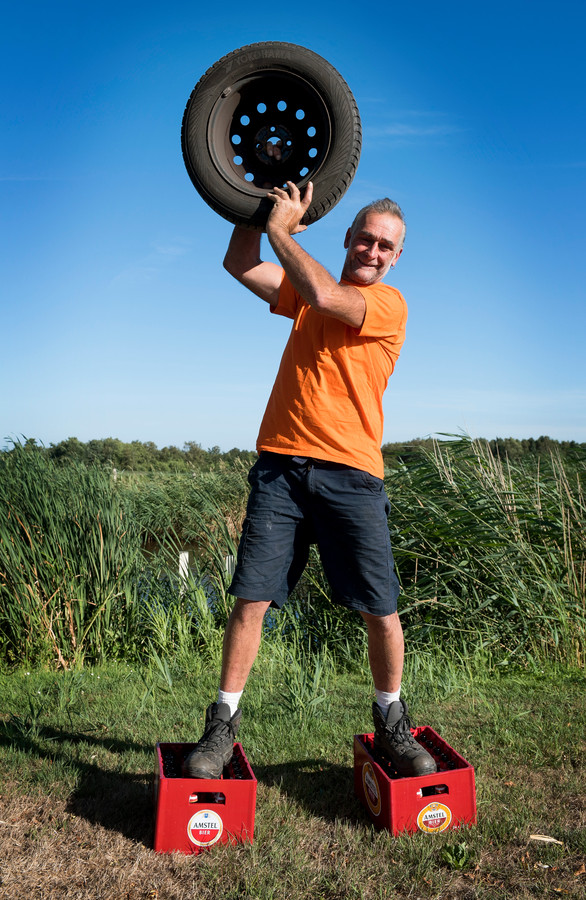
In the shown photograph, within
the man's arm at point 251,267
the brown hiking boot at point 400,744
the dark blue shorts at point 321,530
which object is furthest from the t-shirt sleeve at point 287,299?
the brown hiking boot at point 400,744

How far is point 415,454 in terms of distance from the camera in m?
5.66

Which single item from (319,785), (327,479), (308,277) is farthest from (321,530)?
(319,785)

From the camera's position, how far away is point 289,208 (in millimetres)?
2566

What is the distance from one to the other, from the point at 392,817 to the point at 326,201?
2.23m

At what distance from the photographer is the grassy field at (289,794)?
2.08 m

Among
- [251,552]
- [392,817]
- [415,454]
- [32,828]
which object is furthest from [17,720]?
[415,454]

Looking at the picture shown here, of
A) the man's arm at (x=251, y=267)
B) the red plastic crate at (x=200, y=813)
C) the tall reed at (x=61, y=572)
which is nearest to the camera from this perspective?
the red plastic crate at (x=200, y=813)

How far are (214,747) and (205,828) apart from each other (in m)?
0.25

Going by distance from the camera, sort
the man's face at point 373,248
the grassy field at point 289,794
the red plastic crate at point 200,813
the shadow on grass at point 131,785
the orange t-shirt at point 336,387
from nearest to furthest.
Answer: the grassy field at point 289,794, the red plastic crate at point 200,813, the shadow on grass at point 131,785, the orange t-shirt at point 336,387, the man's face at point 373,248

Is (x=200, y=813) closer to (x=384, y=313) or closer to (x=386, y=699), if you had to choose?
(x=386, y=699)

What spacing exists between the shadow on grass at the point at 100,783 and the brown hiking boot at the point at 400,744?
0.87m

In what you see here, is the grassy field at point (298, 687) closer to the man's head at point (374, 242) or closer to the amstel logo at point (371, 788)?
the amstel logo at point (371, 788)

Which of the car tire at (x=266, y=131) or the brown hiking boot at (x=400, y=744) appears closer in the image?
the brown hiking boot at (x=400, y=744)

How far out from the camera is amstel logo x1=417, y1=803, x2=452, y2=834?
2.34 meters
